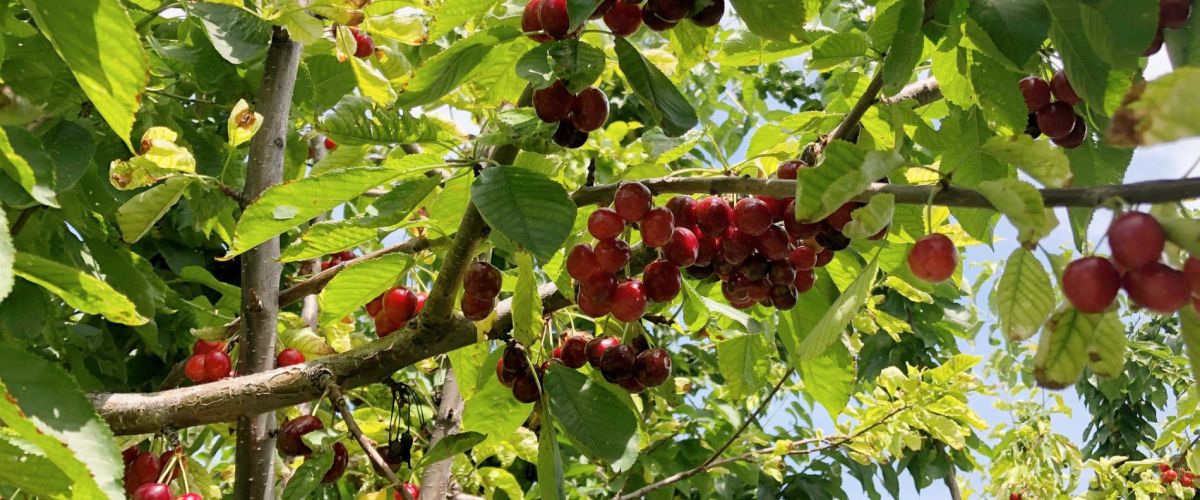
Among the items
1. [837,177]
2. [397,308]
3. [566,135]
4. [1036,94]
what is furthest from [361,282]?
[1036,94]

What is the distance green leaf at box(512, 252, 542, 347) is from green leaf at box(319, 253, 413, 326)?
1.02ft

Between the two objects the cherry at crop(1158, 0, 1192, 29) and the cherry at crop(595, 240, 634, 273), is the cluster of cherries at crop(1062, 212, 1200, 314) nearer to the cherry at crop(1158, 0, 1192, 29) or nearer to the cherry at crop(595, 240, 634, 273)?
the cherry at crop(1158, 0, 1192, 29)

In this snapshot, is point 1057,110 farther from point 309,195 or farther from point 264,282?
point 264,282

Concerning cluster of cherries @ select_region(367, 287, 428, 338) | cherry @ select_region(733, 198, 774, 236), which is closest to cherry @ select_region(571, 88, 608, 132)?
cherry @ select_region(733, 198, 774, 236)

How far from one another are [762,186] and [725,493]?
2.81 metres

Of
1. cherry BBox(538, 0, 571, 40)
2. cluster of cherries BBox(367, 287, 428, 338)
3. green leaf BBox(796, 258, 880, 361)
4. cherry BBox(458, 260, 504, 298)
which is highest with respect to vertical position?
cherry BBox(538, 0, 571, 40)

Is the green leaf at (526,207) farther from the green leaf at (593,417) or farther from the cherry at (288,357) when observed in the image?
the cherry at (288,357)

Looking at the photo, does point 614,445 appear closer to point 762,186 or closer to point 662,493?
point 762,186

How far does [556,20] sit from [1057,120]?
2.25 feet

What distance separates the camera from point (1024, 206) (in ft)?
2.65

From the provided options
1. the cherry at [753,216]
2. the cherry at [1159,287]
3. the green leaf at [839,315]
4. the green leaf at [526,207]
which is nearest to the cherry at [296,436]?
the green leaf at [526,207]

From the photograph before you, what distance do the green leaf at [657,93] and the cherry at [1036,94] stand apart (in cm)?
50

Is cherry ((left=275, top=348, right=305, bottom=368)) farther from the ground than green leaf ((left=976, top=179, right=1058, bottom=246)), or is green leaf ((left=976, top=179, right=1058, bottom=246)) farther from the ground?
cherry ((left=275, top=348, right=305, bottom=368))

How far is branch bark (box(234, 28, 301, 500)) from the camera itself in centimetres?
194
